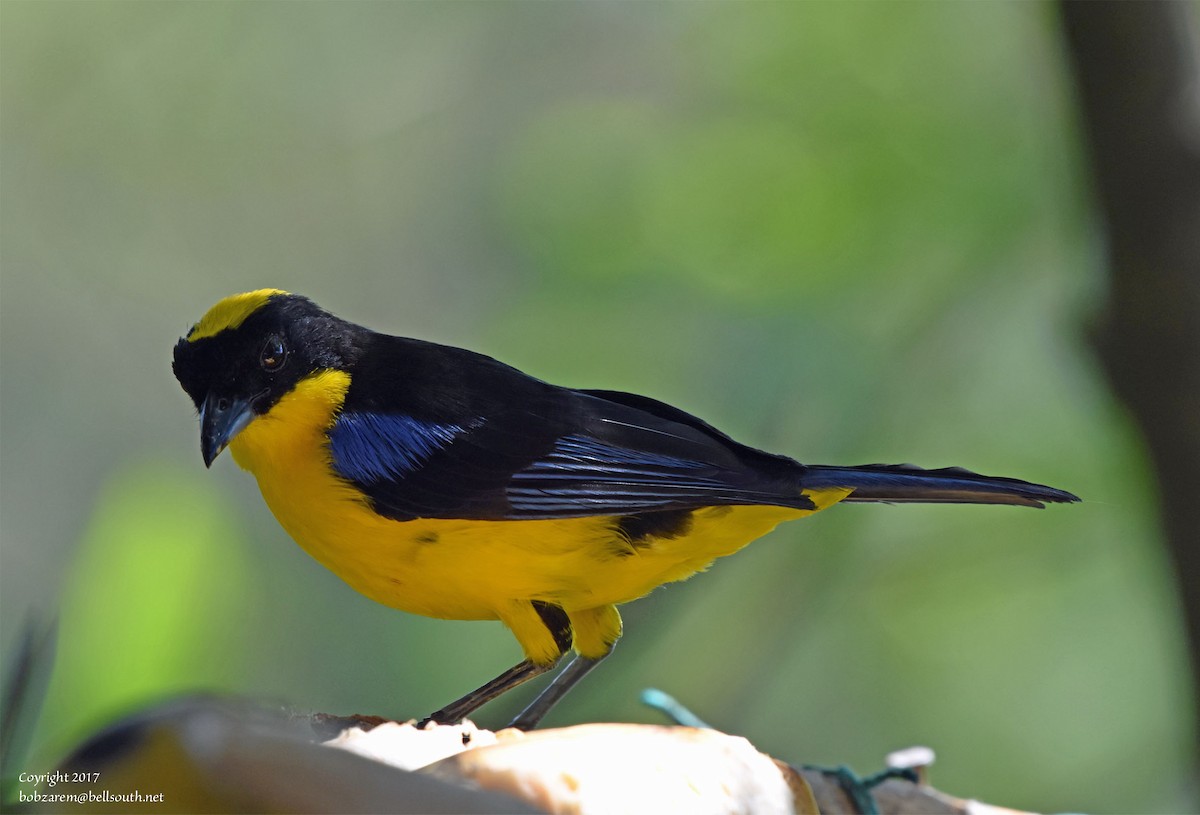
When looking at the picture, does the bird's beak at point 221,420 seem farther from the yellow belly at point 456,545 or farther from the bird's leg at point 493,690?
the bird's leg at point 493,690

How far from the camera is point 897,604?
3912 mm

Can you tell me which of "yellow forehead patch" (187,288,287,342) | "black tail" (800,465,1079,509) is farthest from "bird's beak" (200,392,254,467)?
"black tail" (800,465,1079,509)

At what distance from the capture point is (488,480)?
231 cm

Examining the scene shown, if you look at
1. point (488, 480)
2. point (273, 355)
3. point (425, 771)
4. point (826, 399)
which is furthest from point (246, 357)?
point (826, 399)

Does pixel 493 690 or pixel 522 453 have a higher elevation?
pixel 522 453

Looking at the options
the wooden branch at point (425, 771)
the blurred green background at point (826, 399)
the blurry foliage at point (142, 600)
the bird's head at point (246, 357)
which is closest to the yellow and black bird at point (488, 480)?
the bird's head at point (246, 357)

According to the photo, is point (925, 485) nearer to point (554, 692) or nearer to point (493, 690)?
point (554, 692)

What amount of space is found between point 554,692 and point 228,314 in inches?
39.7

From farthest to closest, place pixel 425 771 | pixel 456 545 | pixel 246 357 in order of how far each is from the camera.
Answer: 1. pixel 246 357
2. pixel 456 545
3. pixel 425 771

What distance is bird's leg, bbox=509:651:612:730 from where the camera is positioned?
2.49 m

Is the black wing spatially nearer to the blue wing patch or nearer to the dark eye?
the blue wing patch

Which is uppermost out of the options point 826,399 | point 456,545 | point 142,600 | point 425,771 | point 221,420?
point 826,399

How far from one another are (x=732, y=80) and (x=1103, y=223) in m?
1.30

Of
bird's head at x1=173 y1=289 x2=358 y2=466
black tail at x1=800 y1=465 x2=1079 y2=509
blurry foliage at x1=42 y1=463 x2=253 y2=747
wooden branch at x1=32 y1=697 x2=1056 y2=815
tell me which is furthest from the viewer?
blurry foliage at x1=42 y1=463 x2=253 y2=747
